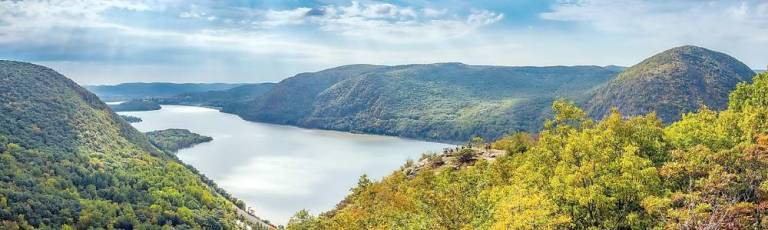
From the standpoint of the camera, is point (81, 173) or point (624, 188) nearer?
point (624, 188)

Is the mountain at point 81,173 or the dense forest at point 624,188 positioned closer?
the dense forest at point 624,188

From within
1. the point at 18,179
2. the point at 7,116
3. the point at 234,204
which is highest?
the point at 7,116

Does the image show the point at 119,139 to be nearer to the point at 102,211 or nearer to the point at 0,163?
the point at 0,163

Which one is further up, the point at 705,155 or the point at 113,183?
the point at 705,155

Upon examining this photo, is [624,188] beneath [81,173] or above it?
above

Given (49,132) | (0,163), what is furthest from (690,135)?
(49,132)
